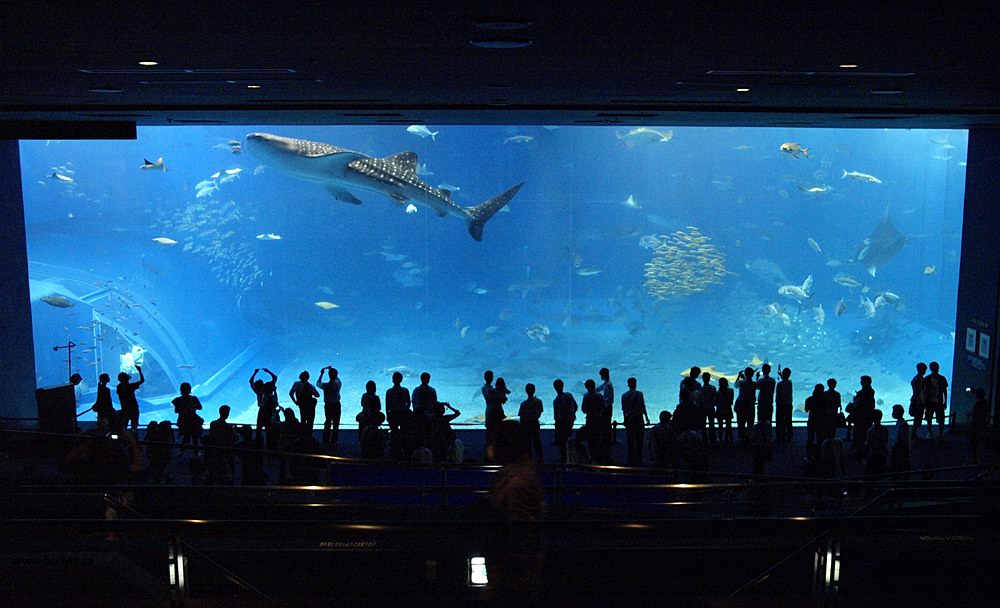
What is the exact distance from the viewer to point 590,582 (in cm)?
311

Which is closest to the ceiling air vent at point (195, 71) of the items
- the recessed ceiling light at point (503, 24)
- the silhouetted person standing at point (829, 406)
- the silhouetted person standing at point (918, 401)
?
the recessed ceiling light at point (503, 24)

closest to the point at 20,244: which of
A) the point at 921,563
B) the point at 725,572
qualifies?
the point at 725,572

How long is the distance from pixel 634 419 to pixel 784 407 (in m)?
3.05

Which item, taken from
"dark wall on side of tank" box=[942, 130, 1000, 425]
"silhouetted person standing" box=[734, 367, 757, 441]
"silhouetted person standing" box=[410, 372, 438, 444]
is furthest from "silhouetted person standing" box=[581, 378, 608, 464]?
"dark wall on side of tank" box=[942, 130, 1000, 425]

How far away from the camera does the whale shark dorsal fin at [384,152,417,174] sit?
1678 centimetres

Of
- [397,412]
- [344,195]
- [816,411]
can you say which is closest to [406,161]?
[344,195]

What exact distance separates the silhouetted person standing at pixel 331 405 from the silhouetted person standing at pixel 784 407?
22.3ft

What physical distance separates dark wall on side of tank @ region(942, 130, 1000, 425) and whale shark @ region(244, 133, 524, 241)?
8.79 m

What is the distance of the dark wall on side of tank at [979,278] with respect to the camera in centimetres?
1304

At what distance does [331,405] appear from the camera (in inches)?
478

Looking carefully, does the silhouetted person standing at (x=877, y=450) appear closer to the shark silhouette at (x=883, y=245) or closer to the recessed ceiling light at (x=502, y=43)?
the recessed ceiling light at (x=502, y=43)

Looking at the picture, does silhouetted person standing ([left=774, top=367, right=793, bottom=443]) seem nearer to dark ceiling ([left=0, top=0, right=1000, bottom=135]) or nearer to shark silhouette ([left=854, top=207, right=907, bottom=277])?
dark ceiling ([left=0, top=0, right=1000, bottom=135])

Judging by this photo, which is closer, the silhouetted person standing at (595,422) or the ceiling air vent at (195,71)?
the ceiling air vent at (195,71)

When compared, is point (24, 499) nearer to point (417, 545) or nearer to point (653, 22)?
point (417, 545)
